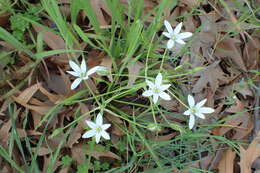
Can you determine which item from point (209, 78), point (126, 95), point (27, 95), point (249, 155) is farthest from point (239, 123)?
point (27, 95)

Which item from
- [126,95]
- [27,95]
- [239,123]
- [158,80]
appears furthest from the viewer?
[239,123]

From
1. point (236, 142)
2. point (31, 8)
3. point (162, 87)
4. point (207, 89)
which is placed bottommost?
point (236, 142)

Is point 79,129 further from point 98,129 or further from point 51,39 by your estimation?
point 51,39

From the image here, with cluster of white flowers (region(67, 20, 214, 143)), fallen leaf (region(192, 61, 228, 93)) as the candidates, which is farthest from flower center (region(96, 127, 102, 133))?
fallen leaf (region(192, 61, 228, 93))

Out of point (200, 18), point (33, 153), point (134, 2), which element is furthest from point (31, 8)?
point (200, 18)

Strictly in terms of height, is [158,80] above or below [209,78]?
below

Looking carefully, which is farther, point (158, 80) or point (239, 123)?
point (239, 123)

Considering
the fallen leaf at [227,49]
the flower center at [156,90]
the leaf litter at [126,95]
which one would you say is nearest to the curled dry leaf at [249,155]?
the leaf litter at [126,95]

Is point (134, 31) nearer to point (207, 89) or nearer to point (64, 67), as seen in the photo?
point (64, 67)

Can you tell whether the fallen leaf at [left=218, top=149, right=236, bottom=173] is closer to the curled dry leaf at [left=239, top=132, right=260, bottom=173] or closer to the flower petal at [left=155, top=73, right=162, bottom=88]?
the curled dry leaf at [left=239, top=132, right=260, bottom=173]
